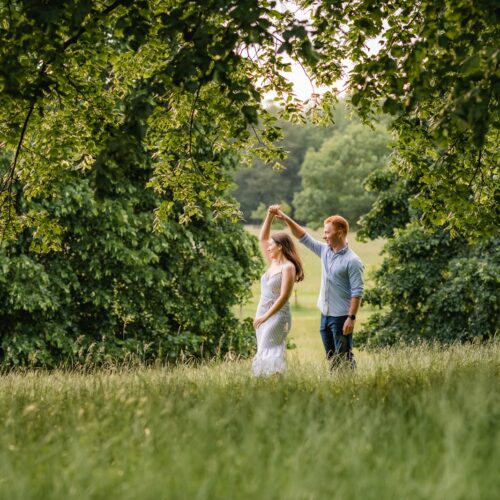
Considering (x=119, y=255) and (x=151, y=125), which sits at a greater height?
(x=151, y=125)

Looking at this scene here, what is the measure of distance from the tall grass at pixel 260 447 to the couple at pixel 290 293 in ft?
8.47

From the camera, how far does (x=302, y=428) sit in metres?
4.25

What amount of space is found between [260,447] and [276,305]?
4284mm

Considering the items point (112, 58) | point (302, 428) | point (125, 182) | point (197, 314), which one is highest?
point (112, 58)

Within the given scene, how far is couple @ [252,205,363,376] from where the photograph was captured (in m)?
8.05

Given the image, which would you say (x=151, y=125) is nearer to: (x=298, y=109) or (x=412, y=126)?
(x=298, y=109)

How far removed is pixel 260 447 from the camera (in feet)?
12.3

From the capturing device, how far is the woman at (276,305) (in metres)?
8.02

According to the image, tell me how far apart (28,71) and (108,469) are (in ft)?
15.8

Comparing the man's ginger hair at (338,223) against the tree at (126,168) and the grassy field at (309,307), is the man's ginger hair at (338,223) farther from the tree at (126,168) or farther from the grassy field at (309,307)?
the grassy field at (309,307)

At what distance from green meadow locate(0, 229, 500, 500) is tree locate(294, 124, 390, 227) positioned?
68.2 meters

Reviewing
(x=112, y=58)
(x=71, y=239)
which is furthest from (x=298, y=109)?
(x=71, y=239)

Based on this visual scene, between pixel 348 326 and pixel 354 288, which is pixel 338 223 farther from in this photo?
pixel 348 326

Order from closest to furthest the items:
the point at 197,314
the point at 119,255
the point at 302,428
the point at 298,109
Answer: the point at 302,428 < the point at 298,109 < the point at 119,255 < the point at 197,314
